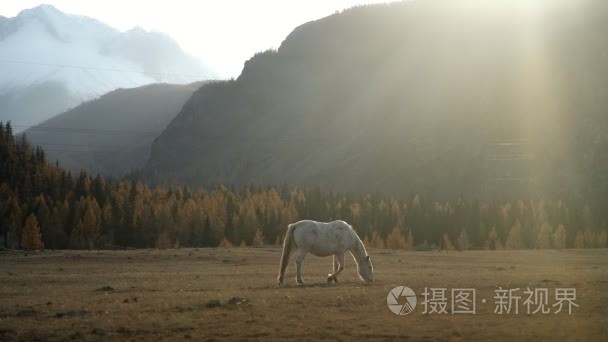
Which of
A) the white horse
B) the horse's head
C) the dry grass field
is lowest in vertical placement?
the dry grass field

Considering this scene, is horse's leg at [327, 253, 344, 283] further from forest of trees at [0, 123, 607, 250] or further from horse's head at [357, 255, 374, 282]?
forest of trees at [0, 123, 607, 250]

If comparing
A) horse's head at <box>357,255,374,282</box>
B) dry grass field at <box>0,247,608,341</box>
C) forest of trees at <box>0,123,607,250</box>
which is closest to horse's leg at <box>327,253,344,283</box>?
dry grass field at <box>0,247,608,341</box>

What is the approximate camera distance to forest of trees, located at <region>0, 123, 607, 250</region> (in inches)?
3580

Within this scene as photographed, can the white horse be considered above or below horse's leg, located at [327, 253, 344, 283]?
above

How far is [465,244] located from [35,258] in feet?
221

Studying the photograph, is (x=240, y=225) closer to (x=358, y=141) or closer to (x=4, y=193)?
(x=4, y=193)

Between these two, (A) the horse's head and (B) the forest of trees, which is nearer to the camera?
(A) the horse's head

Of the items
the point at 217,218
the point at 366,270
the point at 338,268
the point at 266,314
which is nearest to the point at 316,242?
the point at 338,268

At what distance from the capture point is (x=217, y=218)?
98312 mm

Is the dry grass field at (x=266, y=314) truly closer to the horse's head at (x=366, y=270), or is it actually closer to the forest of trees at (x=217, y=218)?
the horse's head at (x=366, y=270)

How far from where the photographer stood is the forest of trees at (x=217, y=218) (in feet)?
298

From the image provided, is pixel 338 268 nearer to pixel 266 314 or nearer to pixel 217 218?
pixel 266 314

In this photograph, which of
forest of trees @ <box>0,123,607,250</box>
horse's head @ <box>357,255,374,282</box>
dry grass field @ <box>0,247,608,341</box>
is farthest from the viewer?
forest of trees @ <box>0,123,607,250</box>

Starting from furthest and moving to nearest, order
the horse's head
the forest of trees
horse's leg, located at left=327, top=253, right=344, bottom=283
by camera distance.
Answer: the forest of trees, the horse's head, horse's leg, located at left=327, top=253, right=344, bottom=283
